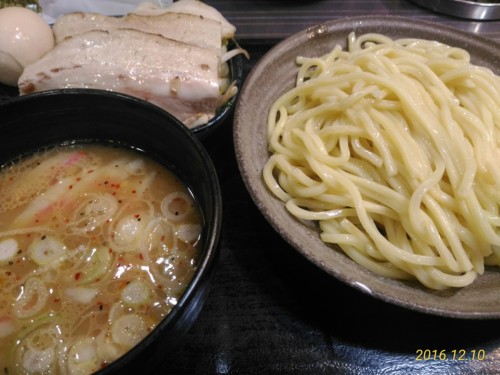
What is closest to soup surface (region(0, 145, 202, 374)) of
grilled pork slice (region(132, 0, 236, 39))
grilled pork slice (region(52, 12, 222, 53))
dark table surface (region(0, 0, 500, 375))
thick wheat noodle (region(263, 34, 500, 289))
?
dark table surface (region(0, 0, 500, 375))

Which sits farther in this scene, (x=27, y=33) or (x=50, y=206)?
(x=27, y=33)

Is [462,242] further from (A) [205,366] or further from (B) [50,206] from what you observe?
(B) [50,206]

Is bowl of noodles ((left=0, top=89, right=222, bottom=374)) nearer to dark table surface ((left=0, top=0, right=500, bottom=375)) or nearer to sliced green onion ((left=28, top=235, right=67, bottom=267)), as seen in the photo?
sliced green onion ((left=28, top=235, right=67, bottom=267))

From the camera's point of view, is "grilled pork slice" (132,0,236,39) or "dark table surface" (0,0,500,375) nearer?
"dark table surface" (0,0,500,375)

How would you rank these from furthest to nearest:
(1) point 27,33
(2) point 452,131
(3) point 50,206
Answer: (1) point 27,33
(2) point 452,131
(3) point 50,206

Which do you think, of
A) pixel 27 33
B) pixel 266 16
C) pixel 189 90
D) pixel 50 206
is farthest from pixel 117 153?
pixel 266 16

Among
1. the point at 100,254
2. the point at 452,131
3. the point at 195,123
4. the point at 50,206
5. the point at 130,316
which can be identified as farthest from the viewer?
the point at 195,123

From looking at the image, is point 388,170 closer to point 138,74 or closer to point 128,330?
point 128,330

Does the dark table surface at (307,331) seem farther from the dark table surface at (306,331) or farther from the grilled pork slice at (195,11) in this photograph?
the grilled pork slice at (195,11)
